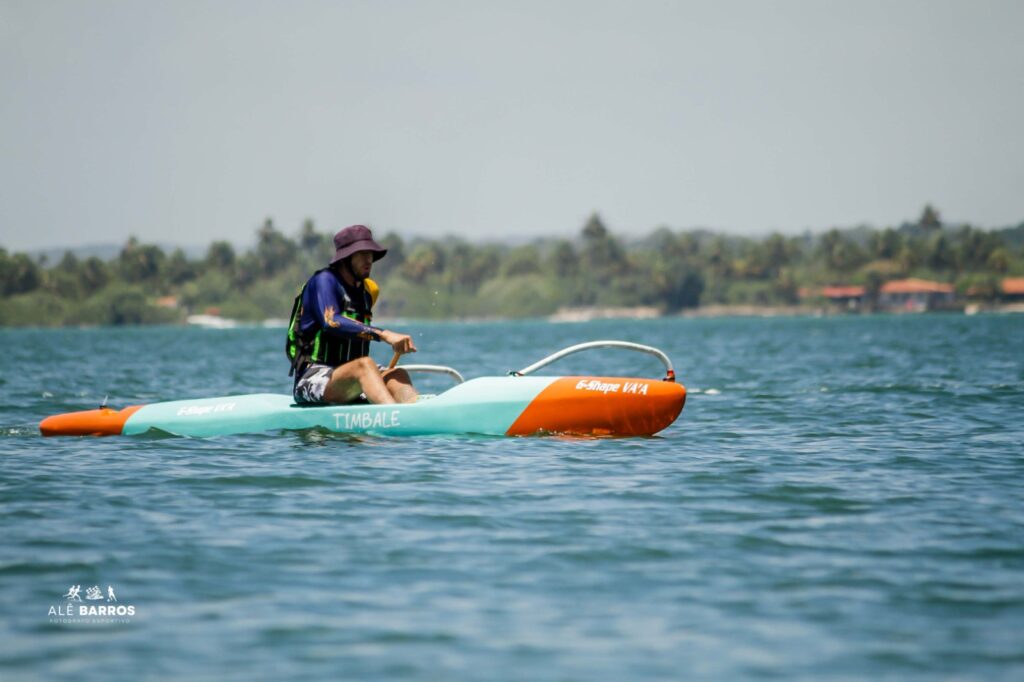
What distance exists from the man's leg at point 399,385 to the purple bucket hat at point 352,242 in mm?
1106

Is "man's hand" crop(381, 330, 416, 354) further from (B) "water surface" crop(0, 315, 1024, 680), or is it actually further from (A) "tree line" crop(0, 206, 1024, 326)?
(A) "tree line" crop(0, 206, 1024, 326)

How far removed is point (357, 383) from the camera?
10156mm

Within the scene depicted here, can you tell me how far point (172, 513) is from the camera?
280 inches

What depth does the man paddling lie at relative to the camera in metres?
9.73

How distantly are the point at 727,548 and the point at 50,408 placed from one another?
11.2 metres

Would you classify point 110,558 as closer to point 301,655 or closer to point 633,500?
point 301,655

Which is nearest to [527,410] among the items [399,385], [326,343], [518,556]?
[399,385]

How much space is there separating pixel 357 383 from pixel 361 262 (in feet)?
3.30

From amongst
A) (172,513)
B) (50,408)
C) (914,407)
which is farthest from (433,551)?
(50,408)

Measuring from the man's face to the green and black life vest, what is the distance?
0.17 m

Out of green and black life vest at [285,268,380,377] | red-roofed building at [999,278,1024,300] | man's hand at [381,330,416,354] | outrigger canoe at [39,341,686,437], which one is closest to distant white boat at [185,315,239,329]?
red-roofed building at [999,278,1024,300]

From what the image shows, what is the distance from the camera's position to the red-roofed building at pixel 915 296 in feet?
556

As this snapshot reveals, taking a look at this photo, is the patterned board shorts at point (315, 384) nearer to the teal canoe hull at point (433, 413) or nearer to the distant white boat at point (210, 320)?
the teal canoe hull at point (433, 413)

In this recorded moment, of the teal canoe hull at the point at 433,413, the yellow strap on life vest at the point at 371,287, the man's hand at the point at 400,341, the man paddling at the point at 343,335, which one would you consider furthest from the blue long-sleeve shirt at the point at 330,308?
the teal canoe hull at the point at 433,413
